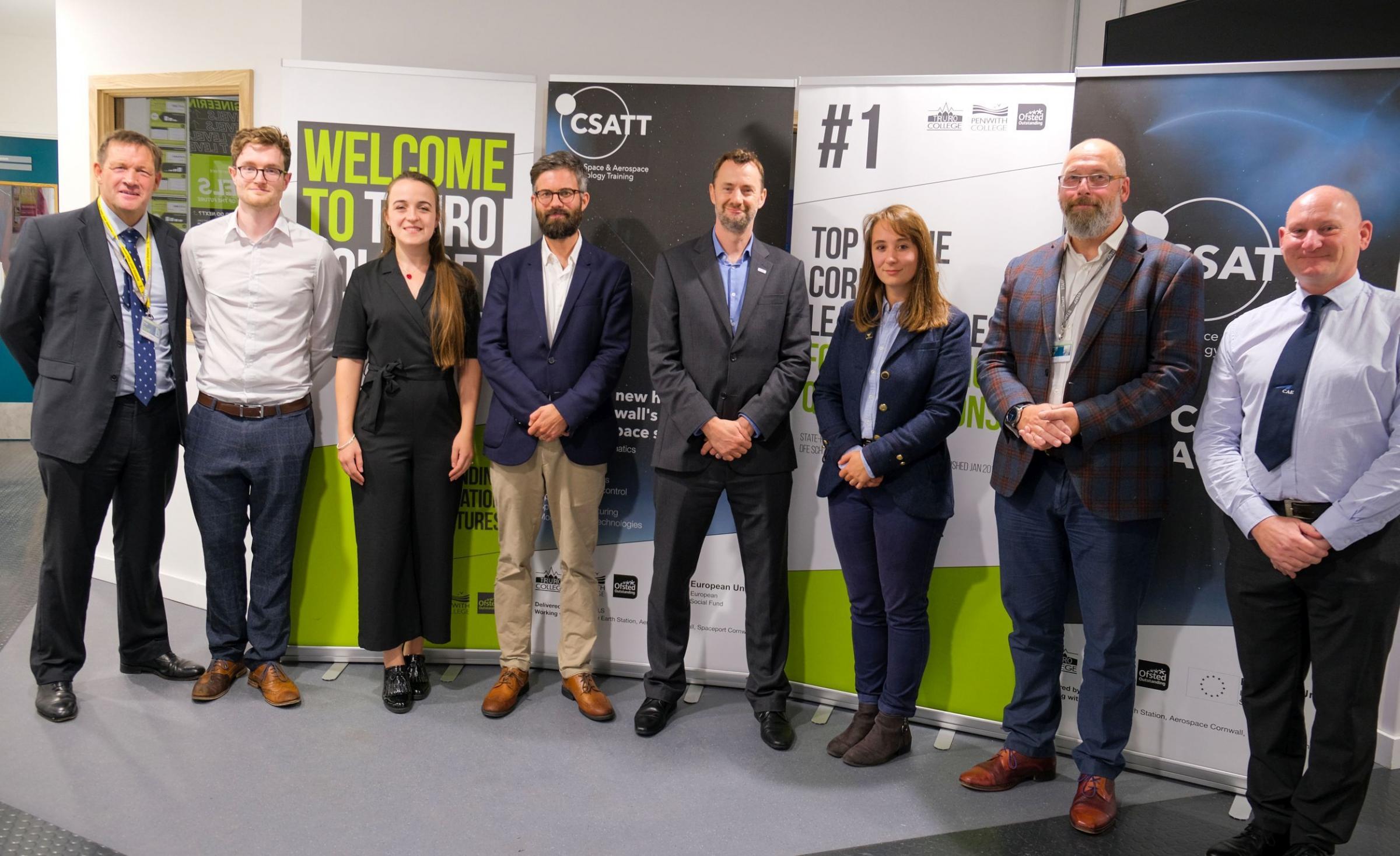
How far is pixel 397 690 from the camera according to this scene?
11.6 ft

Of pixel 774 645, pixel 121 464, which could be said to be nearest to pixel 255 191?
pixel 121 464

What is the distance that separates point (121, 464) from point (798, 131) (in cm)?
274

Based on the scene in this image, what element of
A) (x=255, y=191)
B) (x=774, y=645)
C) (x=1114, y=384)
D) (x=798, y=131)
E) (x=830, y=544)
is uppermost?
(x=798, y=131)

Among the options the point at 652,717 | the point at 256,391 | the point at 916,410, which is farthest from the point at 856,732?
the point at 256,391

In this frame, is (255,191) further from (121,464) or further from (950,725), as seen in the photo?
(950,725)

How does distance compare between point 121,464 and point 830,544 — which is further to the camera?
point 830,544

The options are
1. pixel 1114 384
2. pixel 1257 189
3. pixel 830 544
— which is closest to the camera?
pixel 1114 384

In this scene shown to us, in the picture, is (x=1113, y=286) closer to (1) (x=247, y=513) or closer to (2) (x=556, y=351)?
(2) (x=556, y=351)

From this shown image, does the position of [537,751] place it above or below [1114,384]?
below

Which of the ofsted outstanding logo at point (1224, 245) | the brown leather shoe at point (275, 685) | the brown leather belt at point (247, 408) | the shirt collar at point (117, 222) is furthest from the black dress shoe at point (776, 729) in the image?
the shirt collar at point (117, 222)

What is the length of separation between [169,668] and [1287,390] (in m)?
3.94

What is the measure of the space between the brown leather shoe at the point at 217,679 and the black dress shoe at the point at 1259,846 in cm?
335

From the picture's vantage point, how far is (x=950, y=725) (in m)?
3.54

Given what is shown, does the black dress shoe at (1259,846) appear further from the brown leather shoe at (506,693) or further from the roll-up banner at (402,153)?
the roll-up banner at (402,153)
